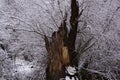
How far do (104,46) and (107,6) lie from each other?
4.73 ft

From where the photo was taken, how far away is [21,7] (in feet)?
30.7

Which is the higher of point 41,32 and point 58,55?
point 41,32

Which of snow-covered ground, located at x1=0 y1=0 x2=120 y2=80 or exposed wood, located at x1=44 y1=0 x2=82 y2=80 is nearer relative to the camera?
exposed wood, located at x1=44 y1=0 x2=82 y2=80

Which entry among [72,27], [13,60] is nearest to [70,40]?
[72,27]

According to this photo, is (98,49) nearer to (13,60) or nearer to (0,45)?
(13,60)

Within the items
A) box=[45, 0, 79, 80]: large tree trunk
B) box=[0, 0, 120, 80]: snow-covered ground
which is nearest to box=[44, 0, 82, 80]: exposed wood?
box=[45, 0, 79, 80]: large tree trunk

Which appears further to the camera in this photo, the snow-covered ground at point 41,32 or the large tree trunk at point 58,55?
the snow-covered ground at point 41,32

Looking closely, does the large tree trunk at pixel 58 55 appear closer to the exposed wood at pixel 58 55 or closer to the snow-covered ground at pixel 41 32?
the exposed wood at pixel 58 55

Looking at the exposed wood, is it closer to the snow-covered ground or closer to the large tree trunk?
the large tree trunk

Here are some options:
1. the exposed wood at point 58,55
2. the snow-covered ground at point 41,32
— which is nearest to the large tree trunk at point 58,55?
the exposed wood at point 58,55

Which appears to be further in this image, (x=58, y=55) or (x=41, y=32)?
(x=41, y=32)

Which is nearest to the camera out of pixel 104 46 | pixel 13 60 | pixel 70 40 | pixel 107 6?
pixel 70 40

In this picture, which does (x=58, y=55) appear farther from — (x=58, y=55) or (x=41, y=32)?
(x=41, y=32)

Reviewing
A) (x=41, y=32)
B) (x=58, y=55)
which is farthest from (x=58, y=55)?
(x=41, y=32)
